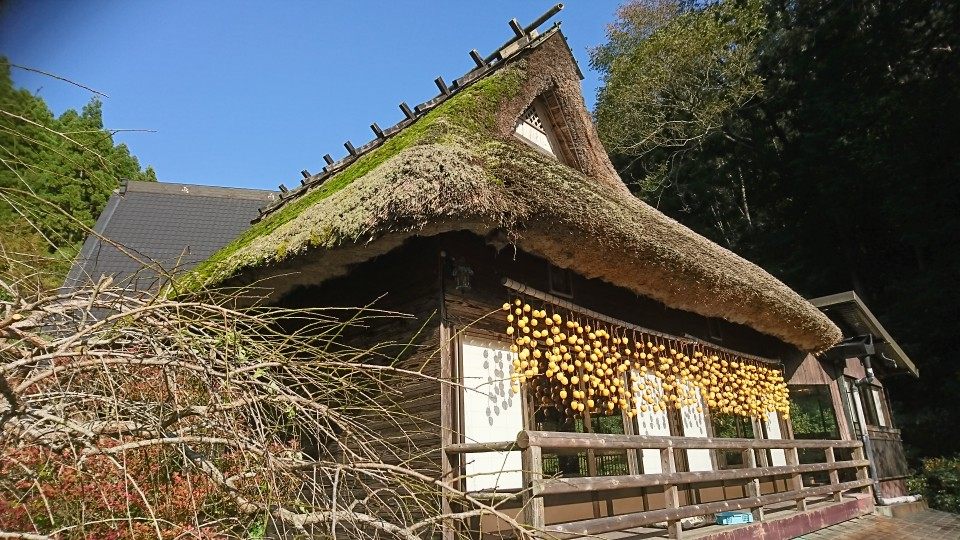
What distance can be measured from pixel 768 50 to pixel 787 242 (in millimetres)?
6247

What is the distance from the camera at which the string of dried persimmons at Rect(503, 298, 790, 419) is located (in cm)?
464

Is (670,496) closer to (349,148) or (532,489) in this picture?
(532,489)

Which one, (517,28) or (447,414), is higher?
(517,28)

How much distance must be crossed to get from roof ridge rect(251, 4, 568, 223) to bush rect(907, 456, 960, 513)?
10594 millimetres

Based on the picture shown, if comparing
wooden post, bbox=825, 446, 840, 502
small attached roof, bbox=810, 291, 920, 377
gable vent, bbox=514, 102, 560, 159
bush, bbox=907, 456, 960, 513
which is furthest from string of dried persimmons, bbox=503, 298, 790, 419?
bush, bbox=907, 456, 960, 513

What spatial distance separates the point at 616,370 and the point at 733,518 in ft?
5.93

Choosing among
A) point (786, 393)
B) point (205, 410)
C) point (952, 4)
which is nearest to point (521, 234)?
point (205, 410)

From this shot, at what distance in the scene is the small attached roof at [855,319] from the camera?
349 inches

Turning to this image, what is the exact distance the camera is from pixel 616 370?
5559 millimetres

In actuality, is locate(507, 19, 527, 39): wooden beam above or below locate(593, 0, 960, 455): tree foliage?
below

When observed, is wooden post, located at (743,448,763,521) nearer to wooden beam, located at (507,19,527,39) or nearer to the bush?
wooden beam, located at (507,19,527,39)

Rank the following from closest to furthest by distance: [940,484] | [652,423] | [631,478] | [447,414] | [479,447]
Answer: [479,447] → [447,414] → [631,478] → [652,423] → [940,484]

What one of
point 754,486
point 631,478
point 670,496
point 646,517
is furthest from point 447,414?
point 754,486

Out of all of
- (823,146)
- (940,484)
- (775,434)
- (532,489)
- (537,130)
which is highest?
(823,146)
